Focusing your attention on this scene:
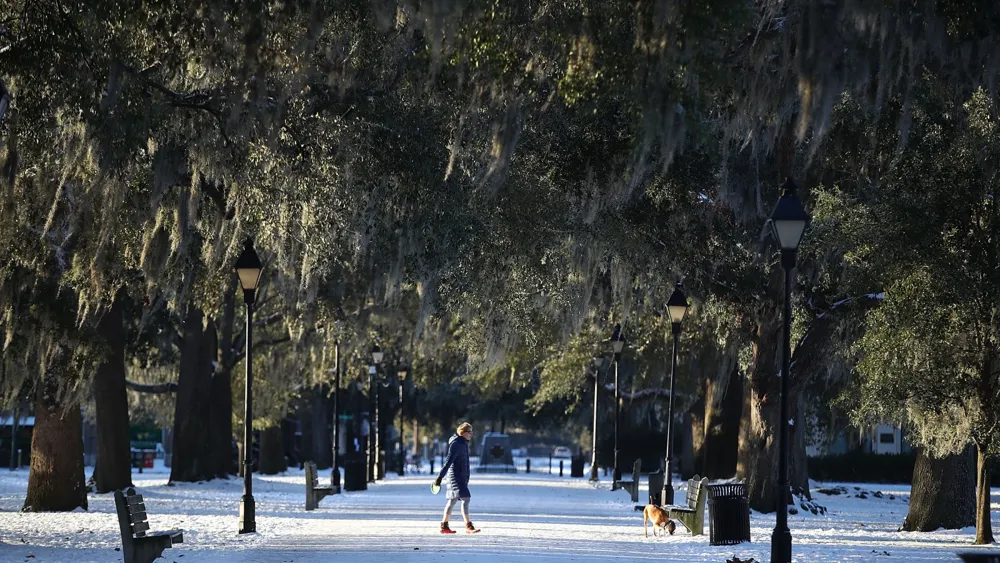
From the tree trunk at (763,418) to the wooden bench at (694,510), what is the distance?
5139 millimetres

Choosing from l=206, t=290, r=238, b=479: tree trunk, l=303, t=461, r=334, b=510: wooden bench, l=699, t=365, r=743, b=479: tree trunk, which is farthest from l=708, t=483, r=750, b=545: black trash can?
l=206, t=290, r=238, b=479: tree trunk

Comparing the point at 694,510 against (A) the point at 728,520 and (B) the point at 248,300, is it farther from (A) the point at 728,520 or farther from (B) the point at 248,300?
(B) the point at 248,300

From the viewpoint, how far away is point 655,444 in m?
65.2

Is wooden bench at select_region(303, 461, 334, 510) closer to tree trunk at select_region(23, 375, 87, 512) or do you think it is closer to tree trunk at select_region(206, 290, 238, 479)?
tree trunk at select_region(23, 375, 87, 512)

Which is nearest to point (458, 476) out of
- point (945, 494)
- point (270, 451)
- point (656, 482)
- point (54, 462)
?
point (945, 494)

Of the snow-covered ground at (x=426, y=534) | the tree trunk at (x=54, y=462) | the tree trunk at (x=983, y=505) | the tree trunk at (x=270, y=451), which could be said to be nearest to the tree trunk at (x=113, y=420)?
the snow-covered ground at (x=426, y=534)

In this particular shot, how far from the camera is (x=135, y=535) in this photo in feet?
50.8

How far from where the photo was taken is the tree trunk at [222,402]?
41.2 metres

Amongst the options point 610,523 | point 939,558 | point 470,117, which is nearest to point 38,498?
point 610,523

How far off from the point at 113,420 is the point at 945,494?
18.4 meters

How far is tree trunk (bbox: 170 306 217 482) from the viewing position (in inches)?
1553

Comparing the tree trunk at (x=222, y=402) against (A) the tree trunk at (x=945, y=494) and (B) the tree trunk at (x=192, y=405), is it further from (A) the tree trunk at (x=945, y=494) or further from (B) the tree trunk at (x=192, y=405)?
(A) the tree trunk at (x=945, y=494)

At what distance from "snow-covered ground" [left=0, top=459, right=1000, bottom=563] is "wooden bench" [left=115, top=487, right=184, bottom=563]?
1.12 m

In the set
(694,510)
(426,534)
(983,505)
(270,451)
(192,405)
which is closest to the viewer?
(426,534)
